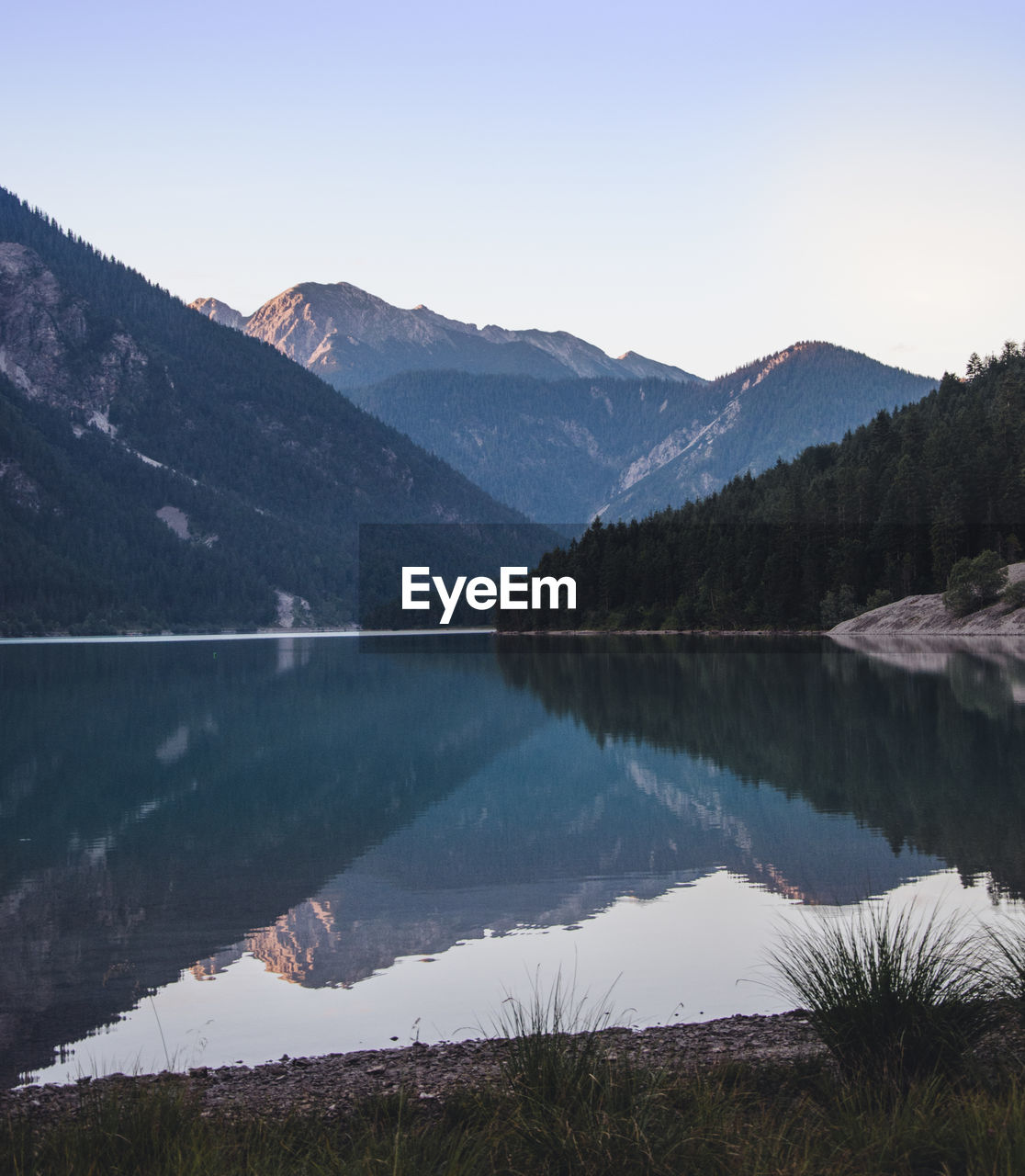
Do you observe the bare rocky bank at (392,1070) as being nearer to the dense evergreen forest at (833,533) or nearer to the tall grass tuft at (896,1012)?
the tall grass tuft at (896,1012)

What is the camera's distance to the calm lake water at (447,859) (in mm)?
13156

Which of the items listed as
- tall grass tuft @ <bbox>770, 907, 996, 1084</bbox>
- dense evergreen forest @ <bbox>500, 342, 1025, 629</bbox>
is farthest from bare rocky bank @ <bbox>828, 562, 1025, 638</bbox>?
tall grass tuft @ <bbox>770, 907, 996, 1084</bbox>

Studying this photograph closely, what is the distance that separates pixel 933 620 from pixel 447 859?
11248cm

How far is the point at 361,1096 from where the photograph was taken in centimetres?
948

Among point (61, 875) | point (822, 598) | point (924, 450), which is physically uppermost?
point (924, 450)

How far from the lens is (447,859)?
21.6 metres

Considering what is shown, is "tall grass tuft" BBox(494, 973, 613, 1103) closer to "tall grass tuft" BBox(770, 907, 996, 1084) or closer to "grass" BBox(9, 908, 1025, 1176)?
"grass" BBox(9, 908, 1025, 1176)

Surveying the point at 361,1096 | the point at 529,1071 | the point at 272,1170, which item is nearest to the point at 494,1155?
the point at 529,1071

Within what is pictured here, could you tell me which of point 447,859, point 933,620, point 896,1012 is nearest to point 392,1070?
point 896,1012

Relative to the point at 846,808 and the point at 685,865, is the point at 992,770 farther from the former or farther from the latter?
the point at 685,865

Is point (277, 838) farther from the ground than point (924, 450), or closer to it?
closer to it

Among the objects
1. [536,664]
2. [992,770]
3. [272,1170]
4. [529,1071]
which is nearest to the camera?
[272,1170]

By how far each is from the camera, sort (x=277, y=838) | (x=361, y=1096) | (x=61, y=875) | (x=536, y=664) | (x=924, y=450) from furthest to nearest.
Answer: (x=924, y=450)
(x=536, y=664)
(x=277, y=838)
(x=61, y=875)
(x=361, y=1096)

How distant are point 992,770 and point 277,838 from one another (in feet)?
58.6
